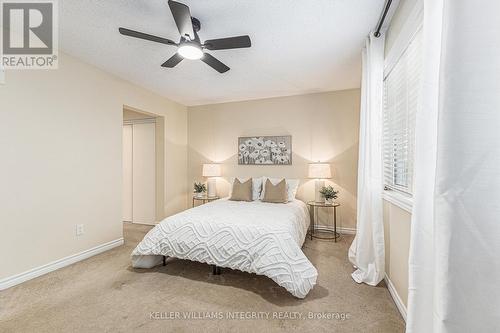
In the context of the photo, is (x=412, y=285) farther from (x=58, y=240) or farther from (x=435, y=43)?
(x=58, y=240)

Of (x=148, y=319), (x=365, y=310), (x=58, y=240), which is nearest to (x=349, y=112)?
(x=365, y=310)

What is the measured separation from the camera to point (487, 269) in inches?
27.2

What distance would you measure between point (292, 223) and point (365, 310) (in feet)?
3.27

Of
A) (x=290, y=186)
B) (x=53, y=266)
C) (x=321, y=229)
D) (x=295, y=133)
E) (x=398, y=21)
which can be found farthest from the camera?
(x=295, y=133)

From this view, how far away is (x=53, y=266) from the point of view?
255cm

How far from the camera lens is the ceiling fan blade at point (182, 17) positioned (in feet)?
5.08

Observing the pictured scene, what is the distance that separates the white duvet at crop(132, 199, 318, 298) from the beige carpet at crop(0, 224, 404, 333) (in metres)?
0.21

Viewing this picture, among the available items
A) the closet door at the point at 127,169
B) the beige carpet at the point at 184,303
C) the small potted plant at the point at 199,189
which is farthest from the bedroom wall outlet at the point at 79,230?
the small potted plant at the point at 199,189

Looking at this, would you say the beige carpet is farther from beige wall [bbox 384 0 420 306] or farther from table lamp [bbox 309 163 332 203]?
table lamp [bbox 309 163 332 203]


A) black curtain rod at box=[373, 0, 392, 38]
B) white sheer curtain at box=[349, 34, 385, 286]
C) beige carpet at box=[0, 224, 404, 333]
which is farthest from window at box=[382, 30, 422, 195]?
beige carpet at box=[0, 224, 404, 333]

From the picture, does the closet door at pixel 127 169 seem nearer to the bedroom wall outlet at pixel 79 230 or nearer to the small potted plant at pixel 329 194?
the bedroom wall outlet at pixel 79 230

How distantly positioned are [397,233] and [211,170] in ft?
10.9

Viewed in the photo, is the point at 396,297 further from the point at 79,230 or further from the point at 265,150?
the point at 79,230

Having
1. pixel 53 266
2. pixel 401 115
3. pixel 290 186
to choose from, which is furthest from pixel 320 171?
pixel 53 266
